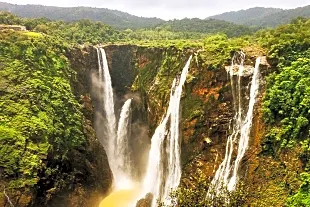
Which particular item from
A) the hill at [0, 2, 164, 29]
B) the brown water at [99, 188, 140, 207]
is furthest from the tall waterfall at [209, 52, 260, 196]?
the hill at [0, 2, 164, 29]

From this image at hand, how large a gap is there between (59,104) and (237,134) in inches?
431

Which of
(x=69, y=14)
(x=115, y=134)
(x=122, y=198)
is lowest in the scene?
(x=122, y=198)

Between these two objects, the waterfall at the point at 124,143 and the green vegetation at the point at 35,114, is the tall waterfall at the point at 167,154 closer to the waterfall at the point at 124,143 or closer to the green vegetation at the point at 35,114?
the waterfall at the point at 124,143

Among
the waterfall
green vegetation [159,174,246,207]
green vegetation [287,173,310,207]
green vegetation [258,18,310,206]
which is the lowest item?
the waterfall

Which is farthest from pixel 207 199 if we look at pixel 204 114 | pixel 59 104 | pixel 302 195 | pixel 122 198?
pixel 59 104

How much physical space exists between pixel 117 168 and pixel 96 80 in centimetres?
719

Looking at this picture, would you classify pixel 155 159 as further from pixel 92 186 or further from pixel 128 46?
pixel 128 46

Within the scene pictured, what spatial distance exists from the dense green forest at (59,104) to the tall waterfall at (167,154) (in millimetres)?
2771

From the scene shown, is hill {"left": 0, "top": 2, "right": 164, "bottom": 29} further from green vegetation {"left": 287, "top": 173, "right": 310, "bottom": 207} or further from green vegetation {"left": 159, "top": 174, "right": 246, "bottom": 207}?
green vegetation {"left": 159, "top": 174, "right": 246, "bottom": 207}

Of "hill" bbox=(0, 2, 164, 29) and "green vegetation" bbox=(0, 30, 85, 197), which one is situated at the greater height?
"hill" bbox=(0, 2, 164, 29)

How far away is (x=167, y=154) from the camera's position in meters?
20.8

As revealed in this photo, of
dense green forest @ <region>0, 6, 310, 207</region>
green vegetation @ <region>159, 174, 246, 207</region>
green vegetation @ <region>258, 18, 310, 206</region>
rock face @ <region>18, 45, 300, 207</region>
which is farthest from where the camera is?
rock face @ <region>18, 45, 300, 207</region>

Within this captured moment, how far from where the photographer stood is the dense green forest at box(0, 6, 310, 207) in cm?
1587

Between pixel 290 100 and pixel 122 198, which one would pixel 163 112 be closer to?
pixel 122 198
